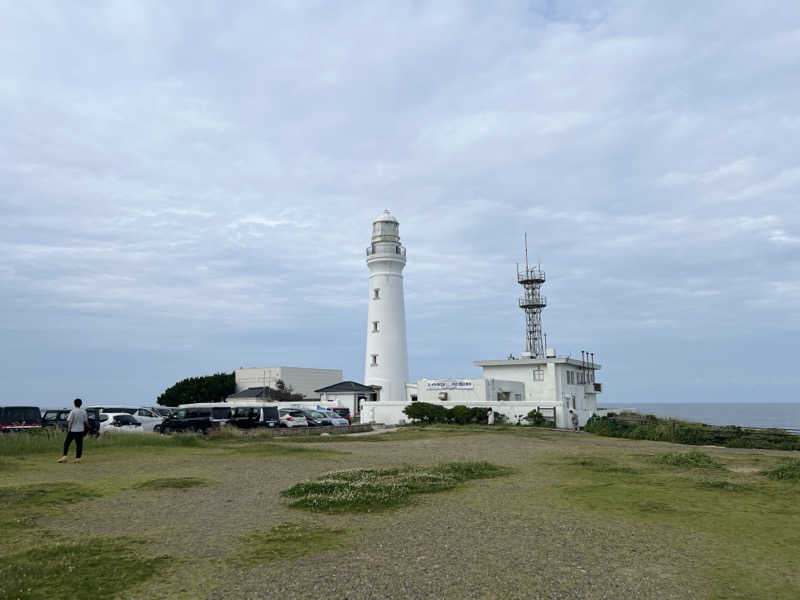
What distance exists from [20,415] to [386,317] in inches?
1027

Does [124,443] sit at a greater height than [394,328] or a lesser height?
lesser

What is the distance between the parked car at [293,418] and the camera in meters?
35.3

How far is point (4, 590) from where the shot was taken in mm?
6316

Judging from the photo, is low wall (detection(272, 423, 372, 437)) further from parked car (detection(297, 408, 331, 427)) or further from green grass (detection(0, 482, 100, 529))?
green grass (detection(0, 482, 100, 529))

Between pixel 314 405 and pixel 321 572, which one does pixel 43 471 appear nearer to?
pixel 321 572

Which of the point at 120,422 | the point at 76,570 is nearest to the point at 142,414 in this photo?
the point at 120,422

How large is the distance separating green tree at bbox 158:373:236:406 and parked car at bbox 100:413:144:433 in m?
34.6

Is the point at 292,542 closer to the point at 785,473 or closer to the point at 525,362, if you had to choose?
the point at 785,473

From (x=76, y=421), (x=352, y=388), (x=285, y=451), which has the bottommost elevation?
(x=285, y=451)

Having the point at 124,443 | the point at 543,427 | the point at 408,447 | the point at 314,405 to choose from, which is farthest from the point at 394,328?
the point at 124,443

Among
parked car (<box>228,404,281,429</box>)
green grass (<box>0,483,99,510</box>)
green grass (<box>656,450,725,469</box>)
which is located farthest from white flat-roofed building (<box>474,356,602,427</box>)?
green grass (<box>0,483,99,510</box>)

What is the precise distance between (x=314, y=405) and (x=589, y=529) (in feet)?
133

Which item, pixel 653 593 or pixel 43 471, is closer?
pixel 653 593

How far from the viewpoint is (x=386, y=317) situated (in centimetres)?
4831
